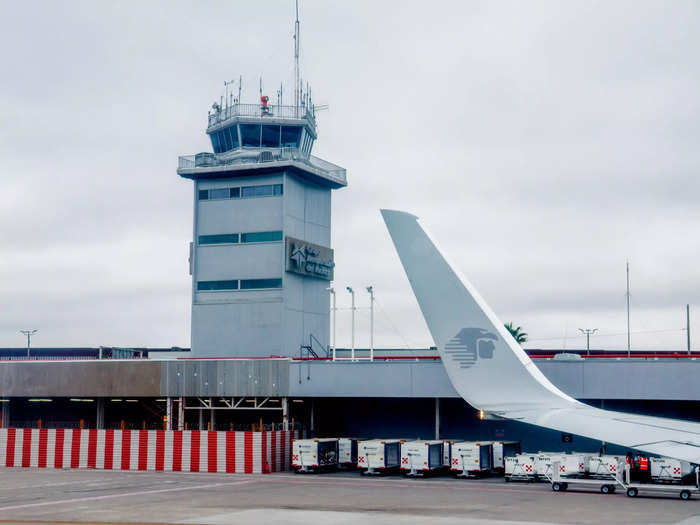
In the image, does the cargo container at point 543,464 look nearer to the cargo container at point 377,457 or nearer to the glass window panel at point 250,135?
the cargo container at point 377,457

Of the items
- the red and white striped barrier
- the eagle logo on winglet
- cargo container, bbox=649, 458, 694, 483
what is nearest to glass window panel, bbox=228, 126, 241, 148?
the red and white striped barrier

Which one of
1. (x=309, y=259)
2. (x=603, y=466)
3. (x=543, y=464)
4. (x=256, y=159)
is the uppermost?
(x=256, y=159)

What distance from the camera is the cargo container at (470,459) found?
Answer: 4631cm

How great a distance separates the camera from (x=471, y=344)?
20.1 metres

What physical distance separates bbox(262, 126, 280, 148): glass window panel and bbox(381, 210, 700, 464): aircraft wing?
46.8 m

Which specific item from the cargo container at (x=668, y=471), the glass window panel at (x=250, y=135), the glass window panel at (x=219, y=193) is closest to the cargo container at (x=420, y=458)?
the cargo container at (x=668, y=471)

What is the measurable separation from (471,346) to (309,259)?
154 ft

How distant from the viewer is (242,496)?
37.1 metres

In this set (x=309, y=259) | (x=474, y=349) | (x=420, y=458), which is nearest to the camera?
(x=474, y=349)

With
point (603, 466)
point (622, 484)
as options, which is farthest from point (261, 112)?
point (622, 484)

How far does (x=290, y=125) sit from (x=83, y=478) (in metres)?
31.9

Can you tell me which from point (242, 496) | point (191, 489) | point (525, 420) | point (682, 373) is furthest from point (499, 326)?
point (682, 373)

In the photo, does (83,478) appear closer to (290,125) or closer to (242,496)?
(242,496)

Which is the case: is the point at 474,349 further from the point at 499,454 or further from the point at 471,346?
the point at 499,454
